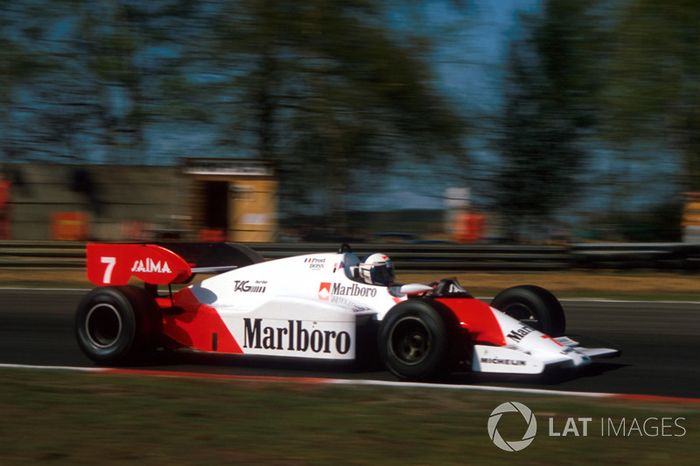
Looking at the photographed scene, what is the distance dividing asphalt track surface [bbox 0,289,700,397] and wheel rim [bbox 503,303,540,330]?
1.26 ft

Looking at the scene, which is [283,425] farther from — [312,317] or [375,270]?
[375,270]

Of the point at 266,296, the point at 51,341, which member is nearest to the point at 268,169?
the point at 51,341

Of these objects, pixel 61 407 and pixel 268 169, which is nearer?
pixel 61 407

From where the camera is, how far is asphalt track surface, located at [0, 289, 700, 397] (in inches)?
→ 275

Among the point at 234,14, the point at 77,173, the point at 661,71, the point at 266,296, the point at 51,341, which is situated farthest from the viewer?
the point at 77,173

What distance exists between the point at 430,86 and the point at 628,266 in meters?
5.01

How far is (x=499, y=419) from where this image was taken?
5480mm

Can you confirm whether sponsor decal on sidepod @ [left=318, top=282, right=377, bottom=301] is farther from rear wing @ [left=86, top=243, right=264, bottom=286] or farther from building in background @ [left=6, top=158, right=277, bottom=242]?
building in background @ [left=6, top=158, right=277, bottom=242]

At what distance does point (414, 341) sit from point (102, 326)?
108 inches

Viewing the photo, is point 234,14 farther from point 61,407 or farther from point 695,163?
point 61,407

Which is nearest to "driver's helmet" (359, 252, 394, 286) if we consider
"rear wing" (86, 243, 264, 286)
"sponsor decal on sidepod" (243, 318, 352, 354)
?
"sponsor decal on sidepod" (243, 318, 352, 354)

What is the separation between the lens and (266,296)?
7.64 m

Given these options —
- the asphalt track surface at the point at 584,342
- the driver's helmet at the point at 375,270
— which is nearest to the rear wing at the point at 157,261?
the asphalt track surface at the point at 584,342

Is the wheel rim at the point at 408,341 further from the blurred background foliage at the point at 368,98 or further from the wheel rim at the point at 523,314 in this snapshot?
the blurred background foliage at the point at 368,98
